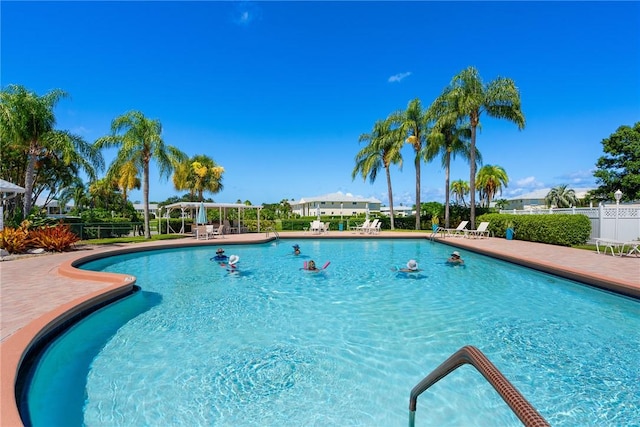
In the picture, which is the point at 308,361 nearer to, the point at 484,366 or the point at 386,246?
the point at 484,366

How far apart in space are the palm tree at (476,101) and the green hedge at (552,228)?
3.44 meters

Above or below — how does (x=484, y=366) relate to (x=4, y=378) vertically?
above

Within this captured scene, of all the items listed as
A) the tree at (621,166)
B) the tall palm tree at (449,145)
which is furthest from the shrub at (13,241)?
the tree at (621,166)

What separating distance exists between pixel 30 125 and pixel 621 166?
141 ft

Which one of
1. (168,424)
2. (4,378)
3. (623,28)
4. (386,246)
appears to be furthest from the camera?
(386,246)

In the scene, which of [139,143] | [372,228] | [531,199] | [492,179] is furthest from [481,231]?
[531,199]

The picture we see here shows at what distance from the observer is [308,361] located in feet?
15.1

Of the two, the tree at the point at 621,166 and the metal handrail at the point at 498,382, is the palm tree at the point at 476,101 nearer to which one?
the tree at the point at 621,166

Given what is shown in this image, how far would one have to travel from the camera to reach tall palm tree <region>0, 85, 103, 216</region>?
14.8 meters

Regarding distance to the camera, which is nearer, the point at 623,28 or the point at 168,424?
the point at 168,424

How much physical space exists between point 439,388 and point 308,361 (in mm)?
1783

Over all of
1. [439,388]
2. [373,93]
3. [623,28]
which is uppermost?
[373,93]

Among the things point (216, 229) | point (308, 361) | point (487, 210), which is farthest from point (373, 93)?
point (308, 361)

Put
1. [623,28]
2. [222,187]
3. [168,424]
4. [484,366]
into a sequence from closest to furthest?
[484,366], [168,424], [623,28], [222,187]
